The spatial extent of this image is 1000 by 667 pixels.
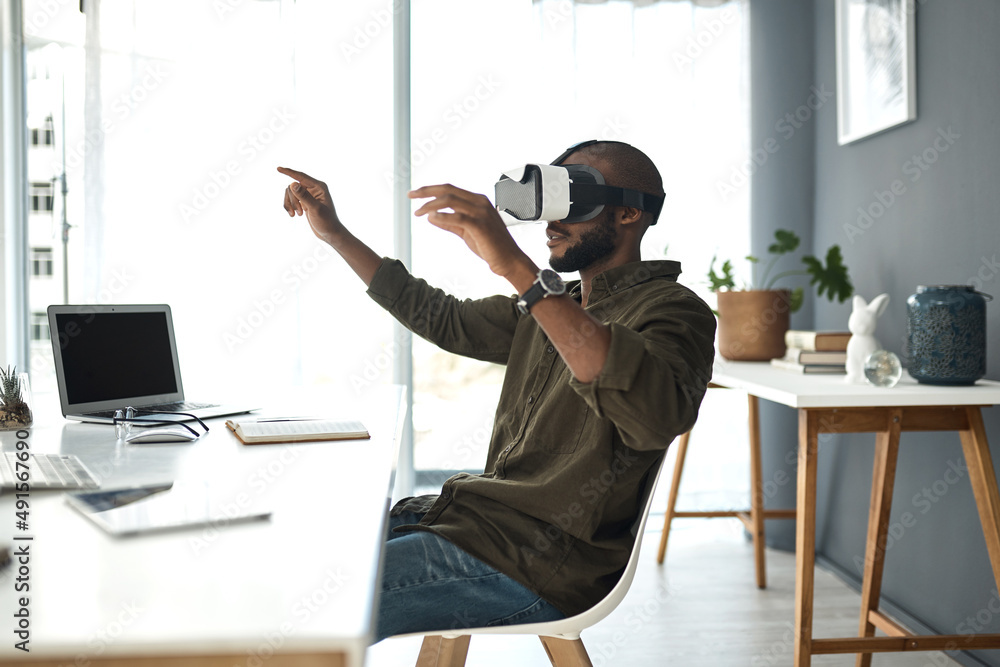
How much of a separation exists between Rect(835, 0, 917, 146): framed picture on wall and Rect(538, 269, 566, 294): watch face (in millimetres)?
1728

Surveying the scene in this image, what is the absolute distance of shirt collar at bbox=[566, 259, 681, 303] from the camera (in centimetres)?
150

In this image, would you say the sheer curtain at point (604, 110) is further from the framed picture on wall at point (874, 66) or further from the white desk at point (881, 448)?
the white desk at point (881, 448)

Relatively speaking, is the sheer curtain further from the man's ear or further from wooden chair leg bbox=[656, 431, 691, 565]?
the man's ear

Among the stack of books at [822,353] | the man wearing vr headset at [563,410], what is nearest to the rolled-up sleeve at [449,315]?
the man wearing vr headset at [563,410]

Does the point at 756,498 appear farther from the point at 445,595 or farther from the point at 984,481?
the point at 445,595

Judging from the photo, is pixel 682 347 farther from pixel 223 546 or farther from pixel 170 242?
pixel 170 242

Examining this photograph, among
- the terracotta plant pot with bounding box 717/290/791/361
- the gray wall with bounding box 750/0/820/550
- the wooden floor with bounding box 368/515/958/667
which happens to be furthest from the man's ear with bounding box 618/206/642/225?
the gray wall with bounding box 750/0/820/550

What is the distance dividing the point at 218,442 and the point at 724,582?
1.99m

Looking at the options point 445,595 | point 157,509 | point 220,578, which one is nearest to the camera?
point 220,578

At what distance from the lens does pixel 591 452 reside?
1.30 m

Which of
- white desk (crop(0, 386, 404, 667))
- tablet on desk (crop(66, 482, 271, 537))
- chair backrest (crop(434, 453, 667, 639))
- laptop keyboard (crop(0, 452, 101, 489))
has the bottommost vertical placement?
chair backrest (crop(434, 453, 667, 639))

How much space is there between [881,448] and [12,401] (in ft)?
6.40

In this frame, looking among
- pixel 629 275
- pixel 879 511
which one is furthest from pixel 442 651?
pixel 879 511

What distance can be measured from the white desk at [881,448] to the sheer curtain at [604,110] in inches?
49.6
